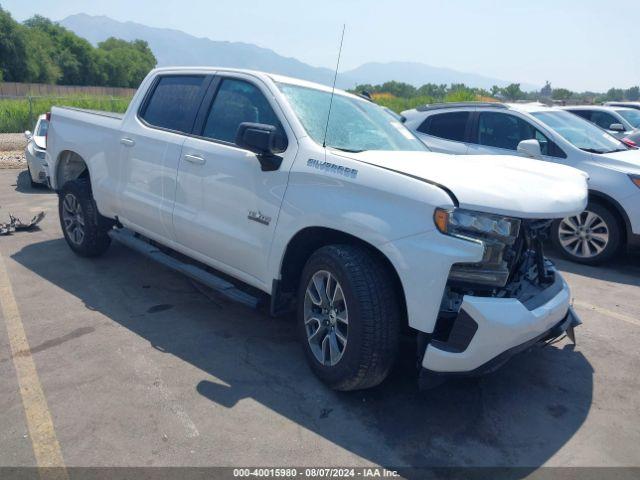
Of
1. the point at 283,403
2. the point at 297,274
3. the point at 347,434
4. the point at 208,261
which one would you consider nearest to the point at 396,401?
the point at 347,434

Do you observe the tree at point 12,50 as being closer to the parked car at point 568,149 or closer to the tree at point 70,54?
the tree at point 70,54

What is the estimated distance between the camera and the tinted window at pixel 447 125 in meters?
7.96

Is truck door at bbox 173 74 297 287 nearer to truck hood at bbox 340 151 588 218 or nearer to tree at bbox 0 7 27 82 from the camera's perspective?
truck hood at bbox 340 151 588 218

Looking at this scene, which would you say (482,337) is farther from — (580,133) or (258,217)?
(580,133)

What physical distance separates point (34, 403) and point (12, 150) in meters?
15.9

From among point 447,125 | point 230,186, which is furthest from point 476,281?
point 447,125

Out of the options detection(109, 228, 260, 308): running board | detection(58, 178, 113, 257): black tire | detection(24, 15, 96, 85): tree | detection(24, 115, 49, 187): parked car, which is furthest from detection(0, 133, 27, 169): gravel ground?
detection(24, 15, 96, 85): tree

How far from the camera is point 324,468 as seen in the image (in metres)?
2.88

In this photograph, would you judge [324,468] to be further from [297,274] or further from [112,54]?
[112,54]

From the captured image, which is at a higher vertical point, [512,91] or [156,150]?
[512,91]

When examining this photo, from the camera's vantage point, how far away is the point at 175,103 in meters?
4.86

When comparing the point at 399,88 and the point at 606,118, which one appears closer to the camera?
the point at 606,118

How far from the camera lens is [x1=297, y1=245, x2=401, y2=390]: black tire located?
3.18 m

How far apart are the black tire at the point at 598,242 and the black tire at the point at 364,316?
422 centimetres
